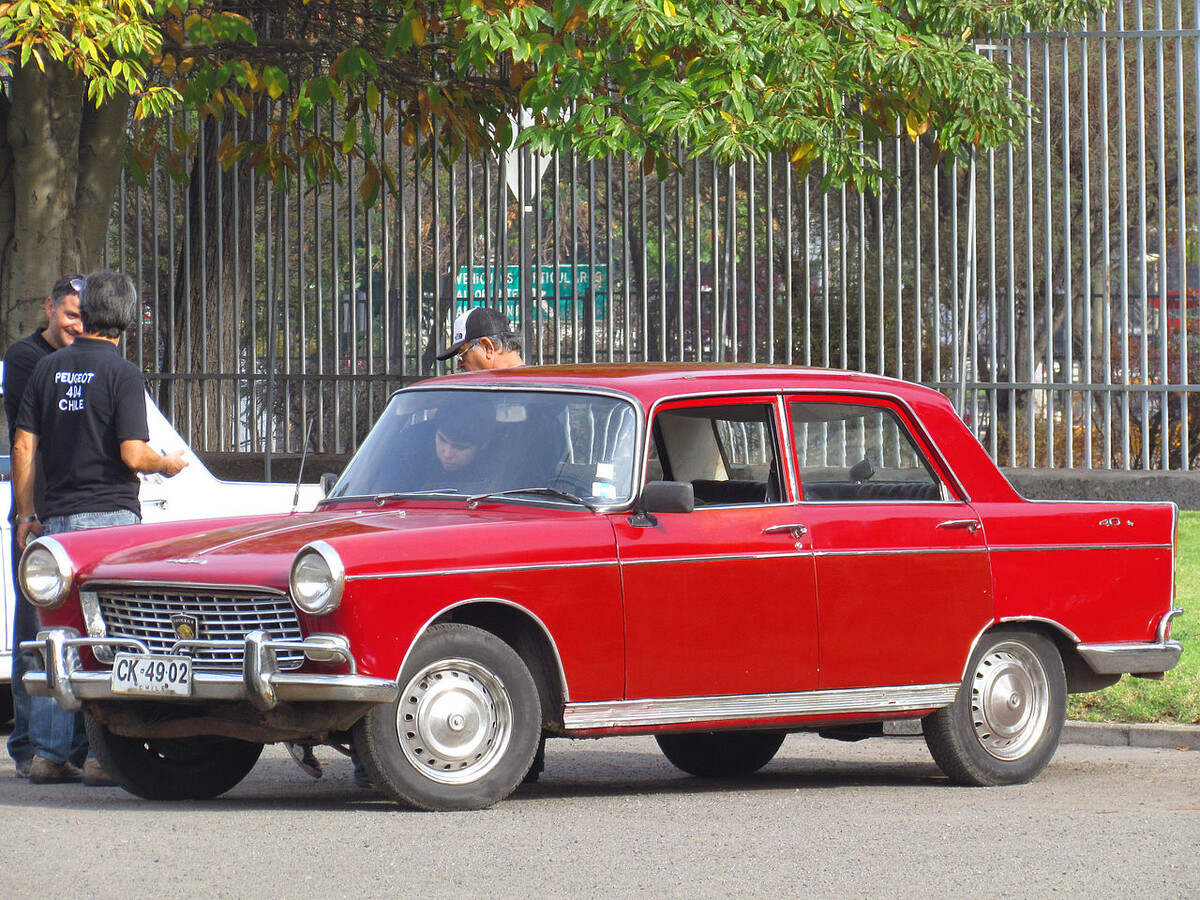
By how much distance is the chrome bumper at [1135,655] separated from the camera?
25.6 ft

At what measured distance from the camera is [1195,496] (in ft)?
47.4

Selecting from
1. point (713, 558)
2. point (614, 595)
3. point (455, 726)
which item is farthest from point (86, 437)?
point (713, 558)

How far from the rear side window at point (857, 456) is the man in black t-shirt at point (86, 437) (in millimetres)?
2408

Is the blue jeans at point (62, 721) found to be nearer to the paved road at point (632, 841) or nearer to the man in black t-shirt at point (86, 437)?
the man in black t-shirt at point (86, 437)

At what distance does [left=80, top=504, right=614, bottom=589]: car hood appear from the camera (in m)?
6.32

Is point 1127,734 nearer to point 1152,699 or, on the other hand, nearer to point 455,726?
point 1152,699

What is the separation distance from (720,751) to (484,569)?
209 centimetres

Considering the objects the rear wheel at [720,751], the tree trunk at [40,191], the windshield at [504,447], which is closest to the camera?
the windshield at [504,447]

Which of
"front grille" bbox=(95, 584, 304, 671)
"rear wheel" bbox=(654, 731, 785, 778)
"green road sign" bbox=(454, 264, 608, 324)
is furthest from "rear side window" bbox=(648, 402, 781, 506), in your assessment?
"green road sign" bbox=(454, 264, 608, 324)

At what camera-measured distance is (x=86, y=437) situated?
7.54 metres

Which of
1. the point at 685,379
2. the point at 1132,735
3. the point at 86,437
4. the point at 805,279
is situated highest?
the point at 805,279

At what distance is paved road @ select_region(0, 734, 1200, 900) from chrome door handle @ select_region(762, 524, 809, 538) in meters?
0.97

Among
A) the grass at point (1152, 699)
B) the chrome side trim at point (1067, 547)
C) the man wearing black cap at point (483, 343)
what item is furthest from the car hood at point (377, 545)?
the grass at point (1152, 699)

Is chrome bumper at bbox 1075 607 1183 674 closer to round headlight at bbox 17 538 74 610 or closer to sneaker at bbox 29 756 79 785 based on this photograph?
round headlight at bbox 17 538 74 610
